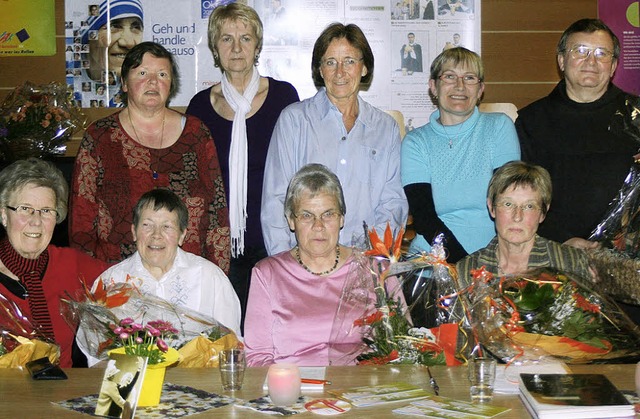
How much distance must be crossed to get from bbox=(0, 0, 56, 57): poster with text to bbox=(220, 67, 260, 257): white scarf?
1807mm

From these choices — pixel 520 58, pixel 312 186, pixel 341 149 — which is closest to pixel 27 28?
pixel 341 149

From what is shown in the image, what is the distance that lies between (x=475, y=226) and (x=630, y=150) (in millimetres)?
762

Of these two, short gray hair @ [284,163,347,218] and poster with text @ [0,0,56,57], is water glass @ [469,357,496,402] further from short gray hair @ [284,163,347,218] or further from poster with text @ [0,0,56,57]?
poster with text @ [0,0,56,57]

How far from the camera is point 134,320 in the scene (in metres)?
2.53

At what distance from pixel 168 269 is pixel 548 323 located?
154 cm

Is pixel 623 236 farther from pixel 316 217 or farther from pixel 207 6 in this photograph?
pixel 207 6

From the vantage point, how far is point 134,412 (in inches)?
80.0

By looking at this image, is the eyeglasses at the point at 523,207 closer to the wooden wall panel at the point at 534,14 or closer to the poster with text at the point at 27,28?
the wooden wall panel at the point at 534,14

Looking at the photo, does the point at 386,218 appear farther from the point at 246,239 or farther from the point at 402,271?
the point at 402,271

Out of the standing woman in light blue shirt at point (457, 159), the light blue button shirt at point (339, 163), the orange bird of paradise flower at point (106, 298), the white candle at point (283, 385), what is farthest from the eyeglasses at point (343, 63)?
the white candle at point (283, 385)

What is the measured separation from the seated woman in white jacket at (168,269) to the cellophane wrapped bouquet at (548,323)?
113 centimetres

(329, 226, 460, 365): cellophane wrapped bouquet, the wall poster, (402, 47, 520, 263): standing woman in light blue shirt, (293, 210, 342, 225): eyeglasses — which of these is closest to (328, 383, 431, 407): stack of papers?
(329, 226, 460, 365): cellophane wrapped bouquet

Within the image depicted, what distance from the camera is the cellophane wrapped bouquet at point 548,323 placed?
2.40m

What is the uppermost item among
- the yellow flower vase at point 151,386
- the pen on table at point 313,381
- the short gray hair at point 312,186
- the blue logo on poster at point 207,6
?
the blue logo on poster at point 207,6
